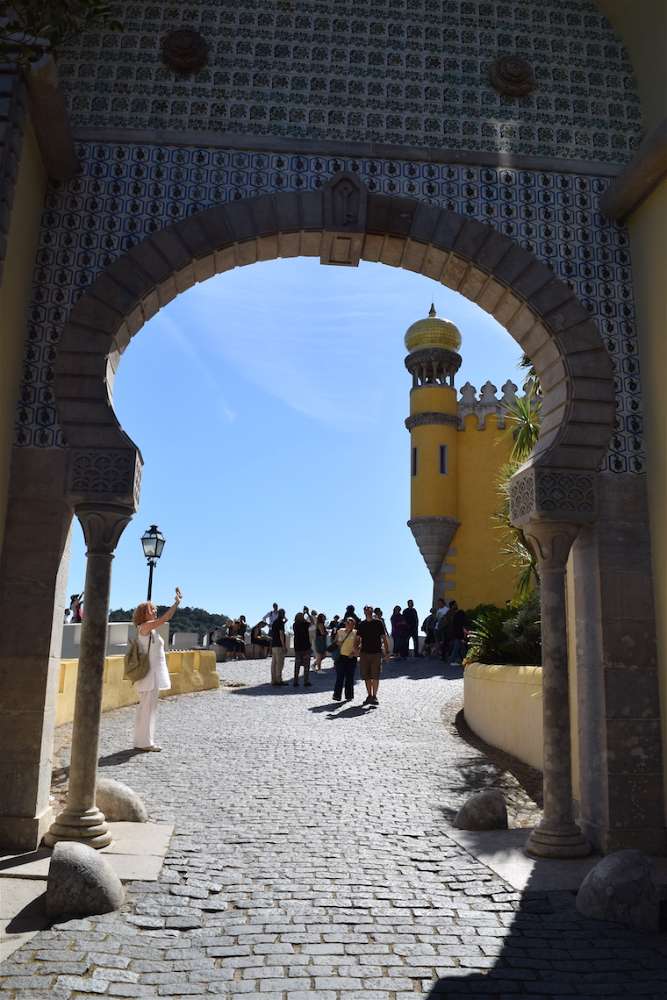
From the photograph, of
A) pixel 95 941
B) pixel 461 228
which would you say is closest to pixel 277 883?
pixel 95 941

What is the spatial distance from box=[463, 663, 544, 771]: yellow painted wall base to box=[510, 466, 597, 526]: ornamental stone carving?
9.22ft

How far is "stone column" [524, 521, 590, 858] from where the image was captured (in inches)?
207

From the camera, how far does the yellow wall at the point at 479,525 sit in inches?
964

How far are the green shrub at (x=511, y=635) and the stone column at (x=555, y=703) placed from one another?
157 inches

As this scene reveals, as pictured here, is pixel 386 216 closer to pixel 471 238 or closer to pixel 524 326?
pixel 471 238

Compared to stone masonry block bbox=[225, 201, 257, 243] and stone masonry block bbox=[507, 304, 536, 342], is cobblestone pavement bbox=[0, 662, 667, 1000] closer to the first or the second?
stone masonry block bbox=[507, 304, 536, 342]

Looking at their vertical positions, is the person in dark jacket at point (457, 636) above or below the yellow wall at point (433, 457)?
below

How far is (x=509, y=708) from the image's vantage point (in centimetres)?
896

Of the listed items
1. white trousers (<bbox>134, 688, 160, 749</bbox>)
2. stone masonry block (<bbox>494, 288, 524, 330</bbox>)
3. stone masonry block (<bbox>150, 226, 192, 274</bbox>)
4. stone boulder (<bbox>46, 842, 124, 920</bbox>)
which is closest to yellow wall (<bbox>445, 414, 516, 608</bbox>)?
white trousers (<bbox>134, 688, 160, 749</bbox>)

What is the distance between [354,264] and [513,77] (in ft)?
6.46

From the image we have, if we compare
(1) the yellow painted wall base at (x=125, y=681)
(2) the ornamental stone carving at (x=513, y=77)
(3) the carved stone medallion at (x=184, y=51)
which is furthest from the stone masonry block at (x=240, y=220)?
(1) the yellow painted wall base at (x=125, y=681)

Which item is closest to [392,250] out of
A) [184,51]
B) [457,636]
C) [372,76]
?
[372,76]

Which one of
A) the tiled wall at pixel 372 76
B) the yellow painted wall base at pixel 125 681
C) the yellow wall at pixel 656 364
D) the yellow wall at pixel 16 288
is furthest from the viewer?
the yellow painted wall base at pixel 125 681

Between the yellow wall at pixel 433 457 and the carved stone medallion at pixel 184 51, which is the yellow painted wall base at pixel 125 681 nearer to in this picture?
the carved stone medallion at pixel 184 51
